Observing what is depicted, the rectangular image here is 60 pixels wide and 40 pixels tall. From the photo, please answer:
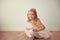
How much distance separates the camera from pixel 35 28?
156 cm

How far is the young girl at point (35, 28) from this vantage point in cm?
154

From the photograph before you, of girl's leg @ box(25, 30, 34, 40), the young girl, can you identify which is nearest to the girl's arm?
the young girl

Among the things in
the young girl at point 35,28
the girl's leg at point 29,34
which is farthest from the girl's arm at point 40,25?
the girl's leg at point 29,34

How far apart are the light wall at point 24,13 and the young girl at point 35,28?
44mm

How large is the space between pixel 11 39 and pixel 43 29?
0.40 m

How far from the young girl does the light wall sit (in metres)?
0.04

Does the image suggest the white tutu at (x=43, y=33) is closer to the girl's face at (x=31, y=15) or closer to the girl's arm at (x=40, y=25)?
the girl's arm at (x=40, y=25)

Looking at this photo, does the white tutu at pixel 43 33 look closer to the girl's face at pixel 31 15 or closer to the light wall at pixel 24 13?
the light wall at pixel 24 13

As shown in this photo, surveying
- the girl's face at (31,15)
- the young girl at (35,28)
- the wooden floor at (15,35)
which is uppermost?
the girl's face at (31,15)

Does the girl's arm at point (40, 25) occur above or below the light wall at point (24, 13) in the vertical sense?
below

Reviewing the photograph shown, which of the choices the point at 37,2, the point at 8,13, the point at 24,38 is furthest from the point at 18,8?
the point at 24,38

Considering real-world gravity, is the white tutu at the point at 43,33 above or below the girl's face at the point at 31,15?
below

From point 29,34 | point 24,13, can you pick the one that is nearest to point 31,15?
point 24,13

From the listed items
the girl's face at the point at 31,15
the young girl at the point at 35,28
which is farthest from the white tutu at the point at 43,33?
the girl's face at the point at 31,15
